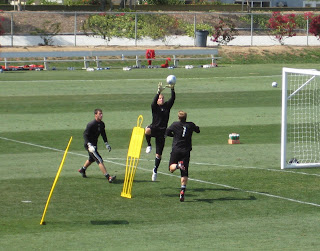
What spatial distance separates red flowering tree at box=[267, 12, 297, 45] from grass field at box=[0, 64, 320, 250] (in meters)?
23.3

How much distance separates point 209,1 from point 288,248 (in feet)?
252

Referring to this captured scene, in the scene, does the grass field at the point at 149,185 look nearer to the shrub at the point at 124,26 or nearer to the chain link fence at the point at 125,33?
the chain link fence at the point at 125,33

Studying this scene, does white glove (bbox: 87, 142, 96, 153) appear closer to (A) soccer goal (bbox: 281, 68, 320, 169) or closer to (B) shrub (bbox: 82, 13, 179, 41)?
(A) soccer goal (bbox: 281, 68, 320, 169)

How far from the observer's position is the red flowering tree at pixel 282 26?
2190 inches

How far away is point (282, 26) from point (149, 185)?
40491 millimetres

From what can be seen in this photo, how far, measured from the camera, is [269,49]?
2050 inches

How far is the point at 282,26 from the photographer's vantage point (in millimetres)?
56156

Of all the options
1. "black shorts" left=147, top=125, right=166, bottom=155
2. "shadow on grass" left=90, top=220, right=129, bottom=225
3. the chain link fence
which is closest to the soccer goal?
"black shorts" left=147, top=125, right=166, bottom=155

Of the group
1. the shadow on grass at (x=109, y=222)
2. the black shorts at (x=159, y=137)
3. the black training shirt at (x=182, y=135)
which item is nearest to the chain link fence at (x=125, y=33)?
the black shorts at (x=159, y=137)

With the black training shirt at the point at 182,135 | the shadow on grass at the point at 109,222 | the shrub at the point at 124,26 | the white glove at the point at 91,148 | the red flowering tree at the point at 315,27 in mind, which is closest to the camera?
the shadow on grass at the point at 109,222

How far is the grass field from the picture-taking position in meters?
13.3

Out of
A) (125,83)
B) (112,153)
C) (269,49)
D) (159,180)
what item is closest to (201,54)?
(269,49)

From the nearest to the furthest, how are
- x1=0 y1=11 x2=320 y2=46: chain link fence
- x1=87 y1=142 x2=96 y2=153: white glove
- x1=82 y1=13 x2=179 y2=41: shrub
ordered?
x1=87 y1=142 x2=96 y2=153: white glove < x1=0 y1=11 x2=320 y2=46: chain link fence < x1=82 y1=13 x2=179 y2=41: shrub

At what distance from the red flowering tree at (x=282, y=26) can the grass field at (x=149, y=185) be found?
2333 cm
